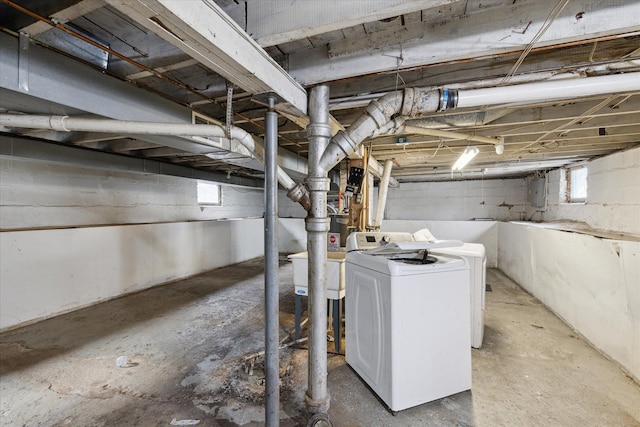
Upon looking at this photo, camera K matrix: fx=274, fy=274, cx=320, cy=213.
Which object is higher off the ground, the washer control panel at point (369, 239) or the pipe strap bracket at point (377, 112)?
the pipe strap bracket at point (377, 112)

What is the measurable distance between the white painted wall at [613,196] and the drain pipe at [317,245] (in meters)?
3.47

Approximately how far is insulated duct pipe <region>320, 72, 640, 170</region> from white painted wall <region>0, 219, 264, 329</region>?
3.44 m

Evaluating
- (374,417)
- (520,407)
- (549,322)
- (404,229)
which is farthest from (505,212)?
(374,417)

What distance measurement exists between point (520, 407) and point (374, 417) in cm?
90

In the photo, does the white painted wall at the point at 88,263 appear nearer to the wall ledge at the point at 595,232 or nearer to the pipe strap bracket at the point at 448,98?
the pipe strap bracket at the point at 448,98

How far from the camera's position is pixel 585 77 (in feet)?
4.48

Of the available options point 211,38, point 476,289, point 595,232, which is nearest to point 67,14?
point 211,38

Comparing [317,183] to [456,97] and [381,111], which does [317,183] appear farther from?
[456,97]

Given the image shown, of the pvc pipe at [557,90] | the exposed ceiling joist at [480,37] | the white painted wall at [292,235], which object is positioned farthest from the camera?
the white painted wall at [292,235]

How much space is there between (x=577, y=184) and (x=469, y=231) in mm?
1829

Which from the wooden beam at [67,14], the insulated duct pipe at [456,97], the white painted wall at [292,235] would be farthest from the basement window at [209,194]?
the insulated duct pipe at [456,97]

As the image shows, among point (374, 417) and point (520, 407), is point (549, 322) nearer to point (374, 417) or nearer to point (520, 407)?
point (520, 407)

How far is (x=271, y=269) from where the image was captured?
142 cm

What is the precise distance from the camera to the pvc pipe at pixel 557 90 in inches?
50.1
